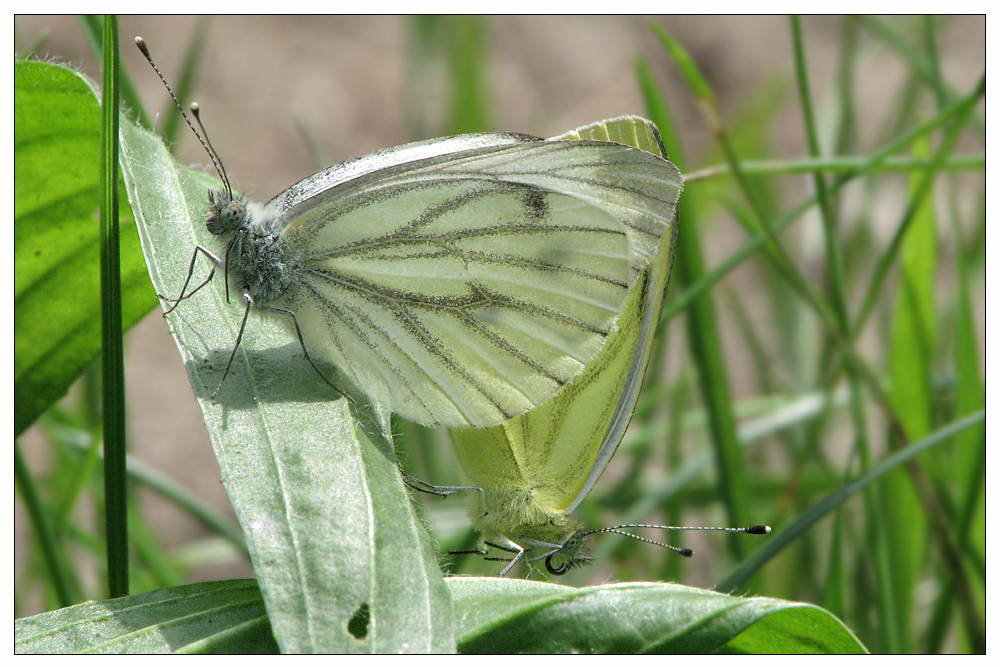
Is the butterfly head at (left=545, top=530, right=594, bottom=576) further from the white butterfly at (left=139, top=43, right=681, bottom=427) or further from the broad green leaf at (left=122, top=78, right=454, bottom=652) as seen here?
the broad green leaf at (left=122, top=78, right=454, bottom=652)

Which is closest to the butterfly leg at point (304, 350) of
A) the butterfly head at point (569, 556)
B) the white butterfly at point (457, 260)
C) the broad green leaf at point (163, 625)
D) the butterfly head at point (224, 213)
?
the white butterfly at point (457, 260)

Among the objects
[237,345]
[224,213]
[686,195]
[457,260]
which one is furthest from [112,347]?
[686,195]

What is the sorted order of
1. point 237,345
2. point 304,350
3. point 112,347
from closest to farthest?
point 112,347 < point 237,345 < point 304,350

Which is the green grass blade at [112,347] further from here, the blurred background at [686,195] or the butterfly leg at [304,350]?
the blurred background at [686,195]

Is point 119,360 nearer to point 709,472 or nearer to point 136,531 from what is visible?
point 136,531

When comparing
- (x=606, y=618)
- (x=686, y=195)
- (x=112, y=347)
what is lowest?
(x=606, y=618)

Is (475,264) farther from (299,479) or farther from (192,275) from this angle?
(299,479)
